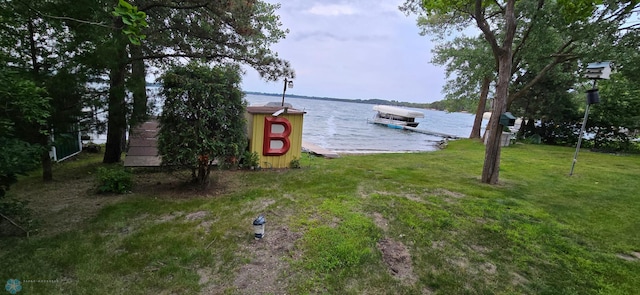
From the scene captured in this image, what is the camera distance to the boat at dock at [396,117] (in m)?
33.8

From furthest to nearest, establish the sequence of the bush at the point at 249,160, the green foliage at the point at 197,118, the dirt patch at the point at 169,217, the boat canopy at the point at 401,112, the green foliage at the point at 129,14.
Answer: the boat canopy at the point at 401,112, the bush at the point at 249,160, the green foliage at the point at 197,118, the dirt patch at the point at 169,217, the green foliage at the point at 129,14

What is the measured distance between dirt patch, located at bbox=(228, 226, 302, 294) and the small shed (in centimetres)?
344

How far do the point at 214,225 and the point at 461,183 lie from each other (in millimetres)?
5153

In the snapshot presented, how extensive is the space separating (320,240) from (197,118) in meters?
2.75

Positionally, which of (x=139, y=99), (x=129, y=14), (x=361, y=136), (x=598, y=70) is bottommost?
(x=361, y=136)

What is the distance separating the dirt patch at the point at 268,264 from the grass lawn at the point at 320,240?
1cm

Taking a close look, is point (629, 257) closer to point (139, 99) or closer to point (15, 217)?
point (15, 217)

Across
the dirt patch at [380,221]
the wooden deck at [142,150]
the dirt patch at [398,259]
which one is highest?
the wooden deck at [142,150]

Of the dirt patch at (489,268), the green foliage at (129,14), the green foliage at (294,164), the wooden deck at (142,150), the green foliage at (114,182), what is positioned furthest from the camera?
the green foliage at (294,164)

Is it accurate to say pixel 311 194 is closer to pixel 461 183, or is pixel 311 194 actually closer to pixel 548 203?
pixel 461 183

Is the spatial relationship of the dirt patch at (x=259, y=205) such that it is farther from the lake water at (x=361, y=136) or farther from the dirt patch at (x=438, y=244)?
the dirt patch at (x=438, y=244)

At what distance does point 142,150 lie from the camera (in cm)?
→ 591

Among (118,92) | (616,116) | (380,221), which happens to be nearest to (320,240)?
(380,221)

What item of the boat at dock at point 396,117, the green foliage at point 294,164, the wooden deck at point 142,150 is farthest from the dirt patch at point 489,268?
the boat at dock at point 396,117
